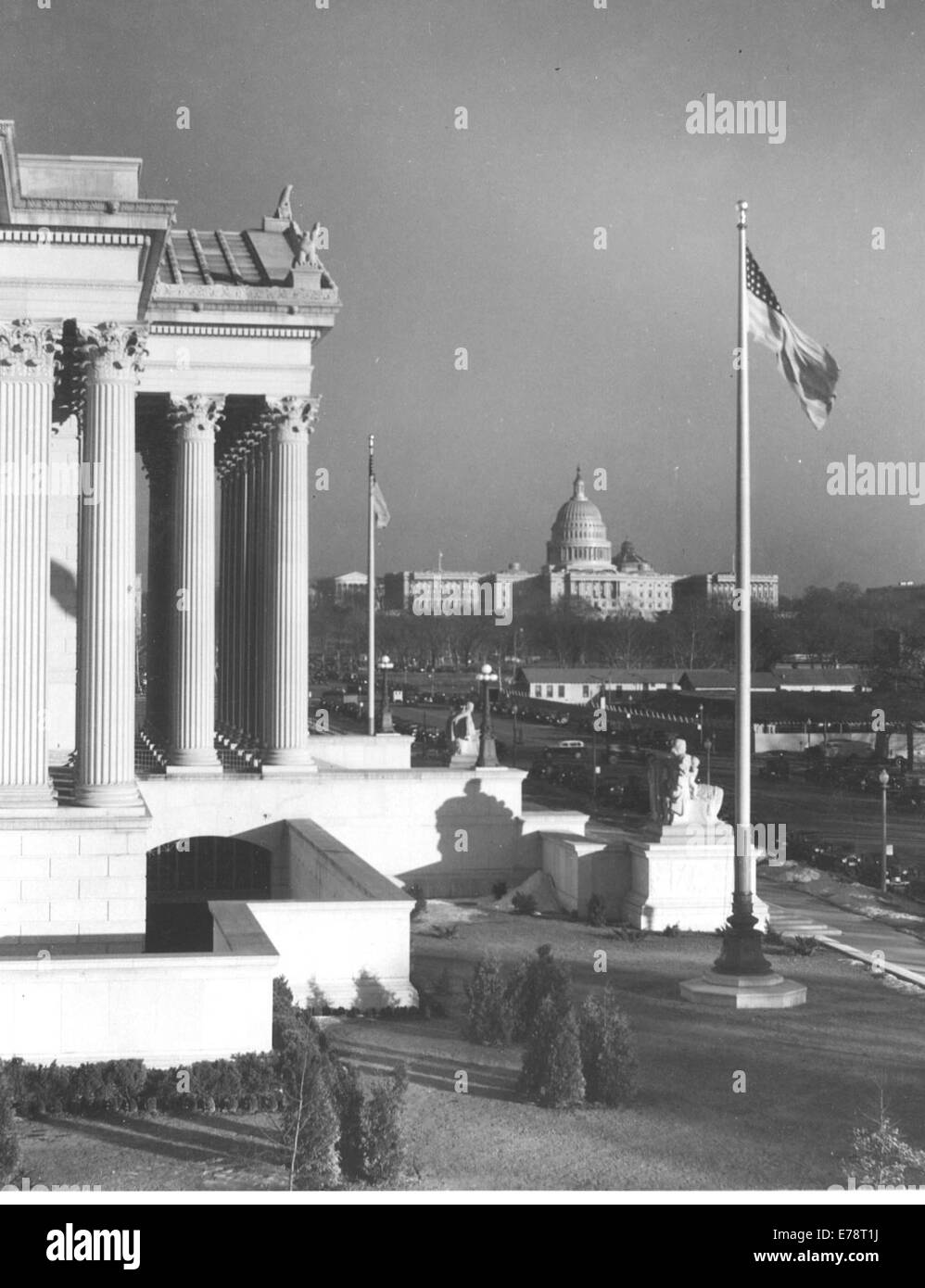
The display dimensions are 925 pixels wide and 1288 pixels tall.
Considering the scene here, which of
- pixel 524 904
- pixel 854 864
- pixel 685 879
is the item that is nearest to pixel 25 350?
pixel 524 904

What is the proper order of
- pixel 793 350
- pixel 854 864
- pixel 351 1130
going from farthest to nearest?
1. pixel 854 864
2. pixel 793 350
3. pixel 351 1130

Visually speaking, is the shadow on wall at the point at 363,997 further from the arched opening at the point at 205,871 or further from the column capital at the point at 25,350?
the arched opening at the point at 205,871

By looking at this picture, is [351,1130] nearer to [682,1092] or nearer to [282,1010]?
[682,1092]

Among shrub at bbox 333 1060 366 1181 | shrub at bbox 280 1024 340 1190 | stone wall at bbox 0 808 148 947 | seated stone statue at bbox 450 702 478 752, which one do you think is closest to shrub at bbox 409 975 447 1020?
stone wall at bbox 0 808 148 947

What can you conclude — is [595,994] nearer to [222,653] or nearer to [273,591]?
[273,591]

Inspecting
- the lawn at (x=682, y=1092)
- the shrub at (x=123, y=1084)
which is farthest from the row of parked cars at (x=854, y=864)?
the shrub at (x=123, y=1084)

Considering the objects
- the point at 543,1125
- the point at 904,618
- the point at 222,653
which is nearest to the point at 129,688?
the point at 543,1125

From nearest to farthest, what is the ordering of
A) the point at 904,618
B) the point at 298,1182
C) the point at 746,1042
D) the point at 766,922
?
the point at 298,1182
the point at 746,1042
the point at 766,922
the point at 904,618

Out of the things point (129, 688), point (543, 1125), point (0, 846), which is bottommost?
point (543, 1125)
